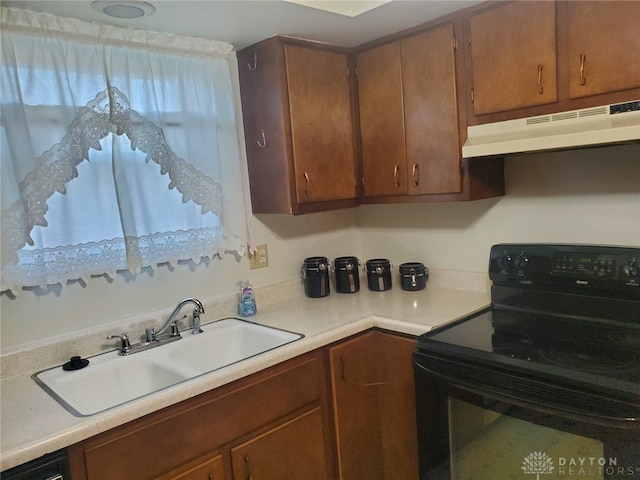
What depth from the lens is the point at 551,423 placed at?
1.40 metres

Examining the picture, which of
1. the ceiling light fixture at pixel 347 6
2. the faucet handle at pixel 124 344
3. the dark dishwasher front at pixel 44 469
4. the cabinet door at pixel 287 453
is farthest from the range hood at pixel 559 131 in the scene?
the dark dishwasher front at pixel 44 469

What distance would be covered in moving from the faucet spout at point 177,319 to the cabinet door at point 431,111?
1.06 m

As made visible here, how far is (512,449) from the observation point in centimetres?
153

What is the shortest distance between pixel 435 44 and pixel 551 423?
148 centimetres

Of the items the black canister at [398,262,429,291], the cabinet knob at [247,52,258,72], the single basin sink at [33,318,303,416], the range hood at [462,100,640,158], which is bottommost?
the single basin sink at [33,318,303,416]

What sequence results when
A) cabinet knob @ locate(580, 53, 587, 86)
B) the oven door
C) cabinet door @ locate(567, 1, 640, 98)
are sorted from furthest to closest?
cabinet knob @ locate(580, 53, 587, 86) → cabinet door @ locate(567, 1, 640, 98) → the oven door

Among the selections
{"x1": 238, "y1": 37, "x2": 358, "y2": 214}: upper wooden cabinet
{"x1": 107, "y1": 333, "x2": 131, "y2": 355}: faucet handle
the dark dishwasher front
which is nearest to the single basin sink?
{"x1": 107, "y1": 333, "x2": 131, "y2": 355}: faucet handle

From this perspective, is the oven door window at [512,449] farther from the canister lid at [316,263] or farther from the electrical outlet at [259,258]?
the electrical outlet at [259,258]

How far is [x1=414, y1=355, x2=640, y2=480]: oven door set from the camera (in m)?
1.29

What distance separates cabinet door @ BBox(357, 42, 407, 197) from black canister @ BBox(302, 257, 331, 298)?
1.34 ft

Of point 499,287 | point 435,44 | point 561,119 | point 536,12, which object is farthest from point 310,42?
point 499,287

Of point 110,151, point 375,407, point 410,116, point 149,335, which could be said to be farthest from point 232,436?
point 410,116

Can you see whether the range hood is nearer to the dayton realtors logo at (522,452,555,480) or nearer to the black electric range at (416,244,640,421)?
the black electric range at (416,244,640,421)

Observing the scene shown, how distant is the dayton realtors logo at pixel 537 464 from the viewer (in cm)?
145
